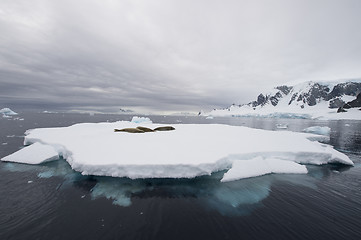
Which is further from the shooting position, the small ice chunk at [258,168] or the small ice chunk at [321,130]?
the small ice chunk at [321,130]

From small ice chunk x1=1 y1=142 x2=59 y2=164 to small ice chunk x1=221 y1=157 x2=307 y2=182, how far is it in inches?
438

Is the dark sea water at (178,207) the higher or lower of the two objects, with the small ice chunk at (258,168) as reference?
lower

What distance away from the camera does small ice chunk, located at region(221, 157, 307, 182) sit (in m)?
8.10

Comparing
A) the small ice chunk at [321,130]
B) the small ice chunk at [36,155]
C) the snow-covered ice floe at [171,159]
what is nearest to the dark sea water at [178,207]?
the snow-covered ice floe at [171,159]

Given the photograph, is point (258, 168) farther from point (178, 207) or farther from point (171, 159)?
point (178, 207)

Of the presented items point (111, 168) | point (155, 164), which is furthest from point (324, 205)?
point (111, 168)

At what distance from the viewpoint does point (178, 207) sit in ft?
19.8

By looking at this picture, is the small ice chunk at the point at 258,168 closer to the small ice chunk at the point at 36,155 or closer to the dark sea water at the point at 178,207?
the dark sea water at the point at 178,207

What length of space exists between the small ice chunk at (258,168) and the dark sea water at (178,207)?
35cm

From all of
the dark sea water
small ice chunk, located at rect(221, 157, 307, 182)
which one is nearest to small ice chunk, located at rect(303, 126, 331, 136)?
the dark sea water

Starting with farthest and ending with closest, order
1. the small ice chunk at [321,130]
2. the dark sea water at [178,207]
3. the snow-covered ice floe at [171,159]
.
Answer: the small ice chunk at [321,130], the snow-covered ice floe at [171,159], the dark sea water at [178,207]

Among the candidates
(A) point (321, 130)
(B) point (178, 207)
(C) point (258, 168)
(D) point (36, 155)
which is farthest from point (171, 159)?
(A) point (321, 130)

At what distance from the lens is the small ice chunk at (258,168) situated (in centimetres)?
810

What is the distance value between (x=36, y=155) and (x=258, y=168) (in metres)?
14.3
